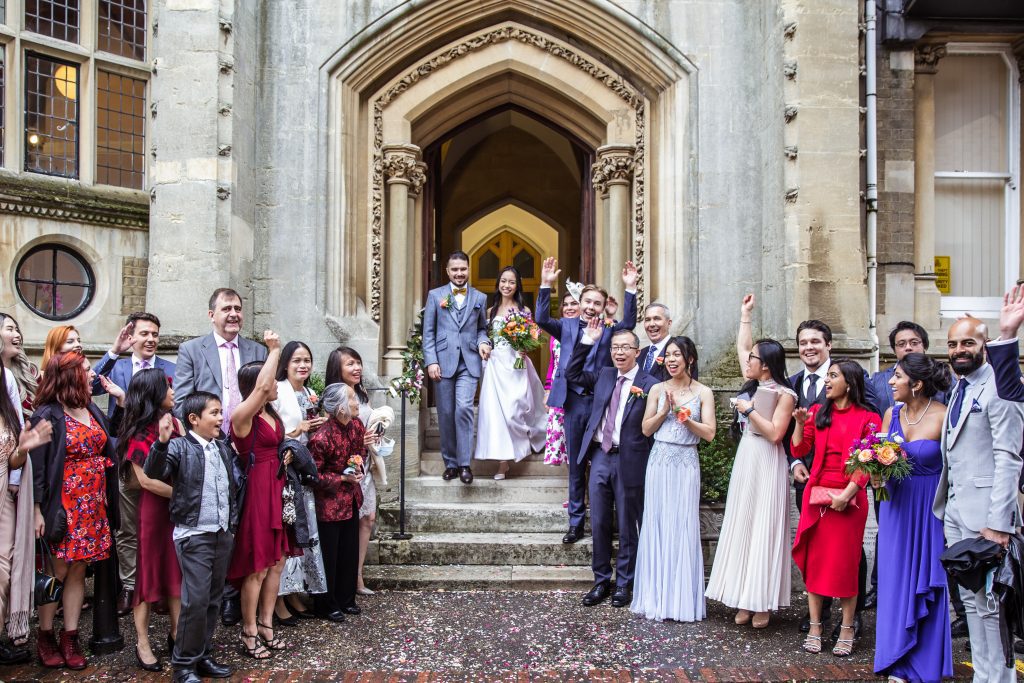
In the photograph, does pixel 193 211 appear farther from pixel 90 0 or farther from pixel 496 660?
pixel 496 660

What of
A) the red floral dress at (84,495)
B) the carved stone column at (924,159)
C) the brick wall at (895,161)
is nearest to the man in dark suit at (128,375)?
the red floral dress at (84,495)

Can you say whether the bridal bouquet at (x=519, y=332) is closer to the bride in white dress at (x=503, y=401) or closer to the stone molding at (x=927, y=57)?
the bride in white dress at (x=503, y=401)

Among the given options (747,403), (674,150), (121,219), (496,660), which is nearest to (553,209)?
(674,150)

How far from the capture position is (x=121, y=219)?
27.7 ft

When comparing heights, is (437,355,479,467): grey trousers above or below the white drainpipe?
below

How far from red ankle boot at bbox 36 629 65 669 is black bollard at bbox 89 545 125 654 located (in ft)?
0.68

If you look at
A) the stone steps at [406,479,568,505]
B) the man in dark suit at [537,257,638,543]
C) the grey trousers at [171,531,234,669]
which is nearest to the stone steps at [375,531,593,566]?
the man in dark suit at [537,257,638,543]

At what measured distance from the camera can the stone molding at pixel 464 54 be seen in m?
8.96

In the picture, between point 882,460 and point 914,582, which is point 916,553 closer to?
point 914,582

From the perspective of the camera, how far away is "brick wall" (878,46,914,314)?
884 centimetres

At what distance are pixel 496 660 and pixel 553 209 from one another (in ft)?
41.6

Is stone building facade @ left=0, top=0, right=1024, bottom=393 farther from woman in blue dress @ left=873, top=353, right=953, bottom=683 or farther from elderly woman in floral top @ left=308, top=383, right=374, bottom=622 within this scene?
woman in blue dress @ left=873, top=353, right=953, bottom=683

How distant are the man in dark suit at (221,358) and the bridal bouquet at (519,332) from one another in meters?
2.38

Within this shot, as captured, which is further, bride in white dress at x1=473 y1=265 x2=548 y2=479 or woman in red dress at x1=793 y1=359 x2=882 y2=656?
bride in white dress at x1=473 y1=265 x2=548 y2=479
